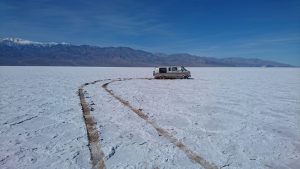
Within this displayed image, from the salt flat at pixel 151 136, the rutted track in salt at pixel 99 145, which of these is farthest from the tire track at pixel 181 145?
the salt flat at pixel 151 136

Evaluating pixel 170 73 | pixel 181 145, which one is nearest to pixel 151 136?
pixel 181 145

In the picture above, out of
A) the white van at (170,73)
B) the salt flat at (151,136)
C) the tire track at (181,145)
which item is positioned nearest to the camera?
the tire track at (181,145)

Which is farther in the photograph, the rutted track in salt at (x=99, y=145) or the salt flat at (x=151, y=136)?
the salt flat at (x=151, y=136)

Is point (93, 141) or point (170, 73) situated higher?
point (93, 141)

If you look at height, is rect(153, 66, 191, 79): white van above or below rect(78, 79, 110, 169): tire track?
below

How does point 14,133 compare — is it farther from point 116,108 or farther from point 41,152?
point 116,108

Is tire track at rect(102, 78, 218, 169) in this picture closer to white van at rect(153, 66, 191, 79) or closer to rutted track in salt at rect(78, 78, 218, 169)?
rutted track in salt at rect(78, 78, 218, 169)

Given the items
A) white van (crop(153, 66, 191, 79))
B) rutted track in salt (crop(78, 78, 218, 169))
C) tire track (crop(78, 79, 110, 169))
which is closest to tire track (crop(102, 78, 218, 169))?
rutted track in salt (crop(78, 78, 218, 169))

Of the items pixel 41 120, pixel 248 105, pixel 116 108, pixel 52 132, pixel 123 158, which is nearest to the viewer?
pixel 123 158

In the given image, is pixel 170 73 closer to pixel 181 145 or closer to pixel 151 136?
pixel 151 136

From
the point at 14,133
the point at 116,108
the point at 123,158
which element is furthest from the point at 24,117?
the point at 123,158

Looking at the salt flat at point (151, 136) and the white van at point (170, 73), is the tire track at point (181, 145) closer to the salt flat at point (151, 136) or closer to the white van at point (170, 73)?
the salt flat at point (151, 136)

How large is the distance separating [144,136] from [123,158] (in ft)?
5.63

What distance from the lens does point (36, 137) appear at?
8055mm
